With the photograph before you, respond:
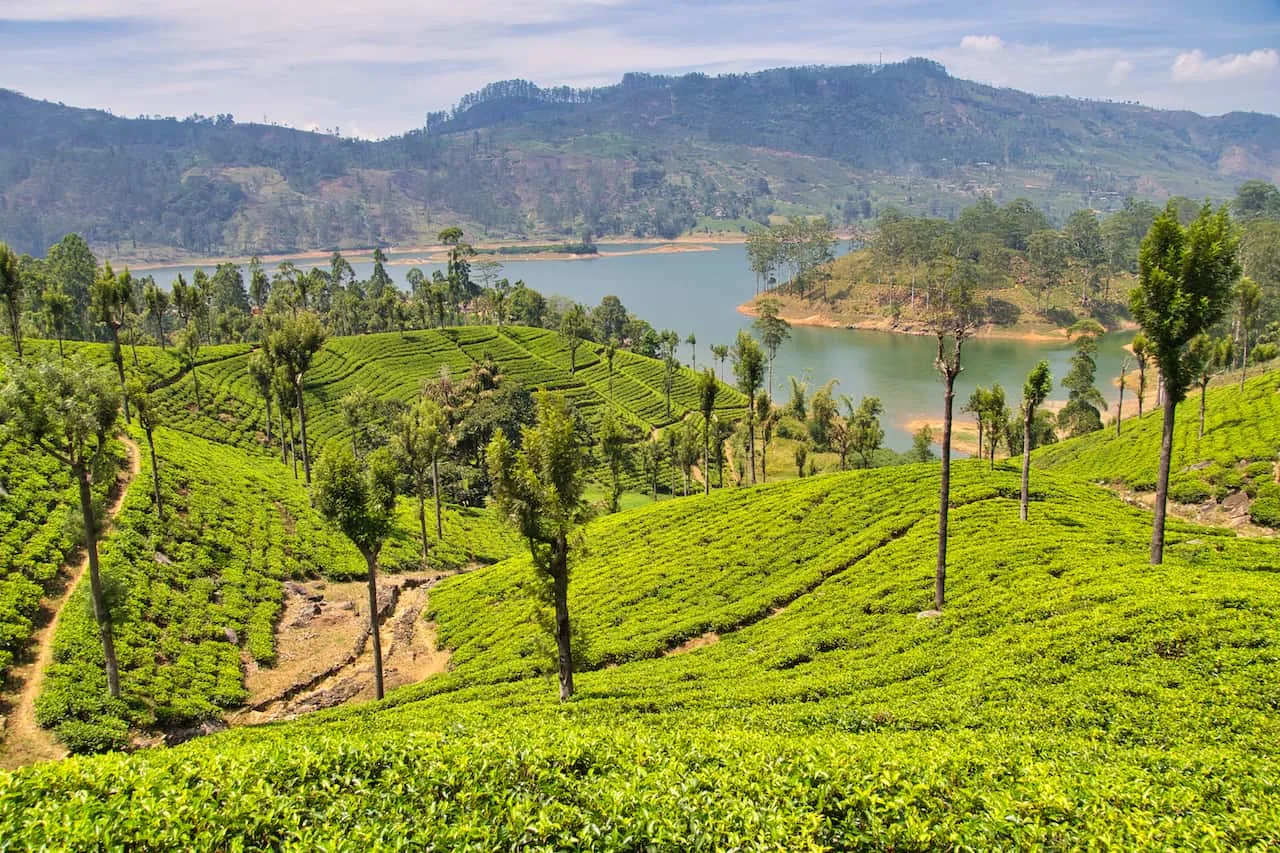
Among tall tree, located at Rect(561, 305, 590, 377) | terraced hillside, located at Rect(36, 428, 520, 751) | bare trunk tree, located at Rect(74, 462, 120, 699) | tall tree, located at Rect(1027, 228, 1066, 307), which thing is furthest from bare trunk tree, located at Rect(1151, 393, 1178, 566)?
tall tree, located at Rect(1027, 228, 1066, 307)

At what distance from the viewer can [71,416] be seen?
64.0 feet

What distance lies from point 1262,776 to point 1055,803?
3.77 metres

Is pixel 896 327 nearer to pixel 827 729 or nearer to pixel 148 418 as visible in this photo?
pixel 148 418

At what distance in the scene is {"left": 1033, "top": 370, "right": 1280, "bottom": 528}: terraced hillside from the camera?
112ft

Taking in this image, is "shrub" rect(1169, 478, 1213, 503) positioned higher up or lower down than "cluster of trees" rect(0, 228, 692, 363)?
lower down

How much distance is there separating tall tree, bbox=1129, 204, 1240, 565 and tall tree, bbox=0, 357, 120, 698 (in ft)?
99.6

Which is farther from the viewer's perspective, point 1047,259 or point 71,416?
point 1047,259

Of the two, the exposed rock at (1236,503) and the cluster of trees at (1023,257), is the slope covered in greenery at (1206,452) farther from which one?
the cluster of trees at (1023,257)

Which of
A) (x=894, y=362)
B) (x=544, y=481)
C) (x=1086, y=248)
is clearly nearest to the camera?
(x=544, y=481)

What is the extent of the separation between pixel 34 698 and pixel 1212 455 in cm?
5261

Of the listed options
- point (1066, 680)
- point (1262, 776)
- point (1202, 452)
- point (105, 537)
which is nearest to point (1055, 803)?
point (1262, 776)

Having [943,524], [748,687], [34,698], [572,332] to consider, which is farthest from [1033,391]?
[572,332]

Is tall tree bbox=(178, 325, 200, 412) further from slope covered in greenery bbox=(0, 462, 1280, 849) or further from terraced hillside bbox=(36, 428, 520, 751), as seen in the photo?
slope covered in greenery bbox=(0, 462, 1280, 849)

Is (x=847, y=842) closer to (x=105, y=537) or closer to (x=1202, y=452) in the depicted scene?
(x=105, y=537)
